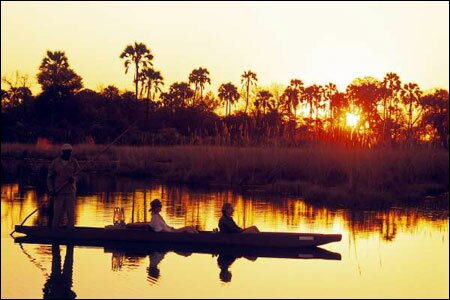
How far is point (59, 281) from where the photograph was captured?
1085cm


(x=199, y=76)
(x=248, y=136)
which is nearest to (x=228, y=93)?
(x=199, y=76)

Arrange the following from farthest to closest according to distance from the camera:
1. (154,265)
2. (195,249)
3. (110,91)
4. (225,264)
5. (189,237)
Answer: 1. (110,91)
2. (189,237)
3. (195,249)
4. (225,264)
5. (154,265)

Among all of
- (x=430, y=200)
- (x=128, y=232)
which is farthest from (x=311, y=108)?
(x=128, y=232)

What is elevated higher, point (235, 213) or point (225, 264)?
point (235, 213)

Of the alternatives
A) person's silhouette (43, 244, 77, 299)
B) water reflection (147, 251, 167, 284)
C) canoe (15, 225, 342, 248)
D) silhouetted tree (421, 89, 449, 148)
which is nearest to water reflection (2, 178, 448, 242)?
canoe (15, 225, 342, 248)

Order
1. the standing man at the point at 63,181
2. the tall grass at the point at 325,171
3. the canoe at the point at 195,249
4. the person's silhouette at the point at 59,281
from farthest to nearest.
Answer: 1. the tall grass at the point at 325,171
2. the standing man at the point at 63,181
3. the canoe at the point at 195,249
4. the person's silhouette at the point at 59,281

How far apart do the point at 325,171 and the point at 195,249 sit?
517 inches

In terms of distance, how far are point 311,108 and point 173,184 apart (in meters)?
51.8

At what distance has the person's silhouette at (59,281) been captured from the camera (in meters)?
9.94

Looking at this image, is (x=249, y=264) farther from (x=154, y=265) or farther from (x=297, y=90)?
(x=297, y=90)

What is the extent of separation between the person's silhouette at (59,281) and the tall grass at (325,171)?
1200cm

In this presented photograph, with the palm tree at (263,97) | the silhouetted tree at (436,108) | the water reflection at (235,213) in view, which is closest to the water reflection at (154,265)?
the water reflection at (235,213)

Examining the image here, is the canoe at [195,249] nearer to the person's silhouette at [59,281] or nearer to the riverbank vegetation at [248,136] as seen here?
the person's silhouette at [59,281]

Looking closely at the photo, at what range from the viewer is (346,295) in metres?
10.3
